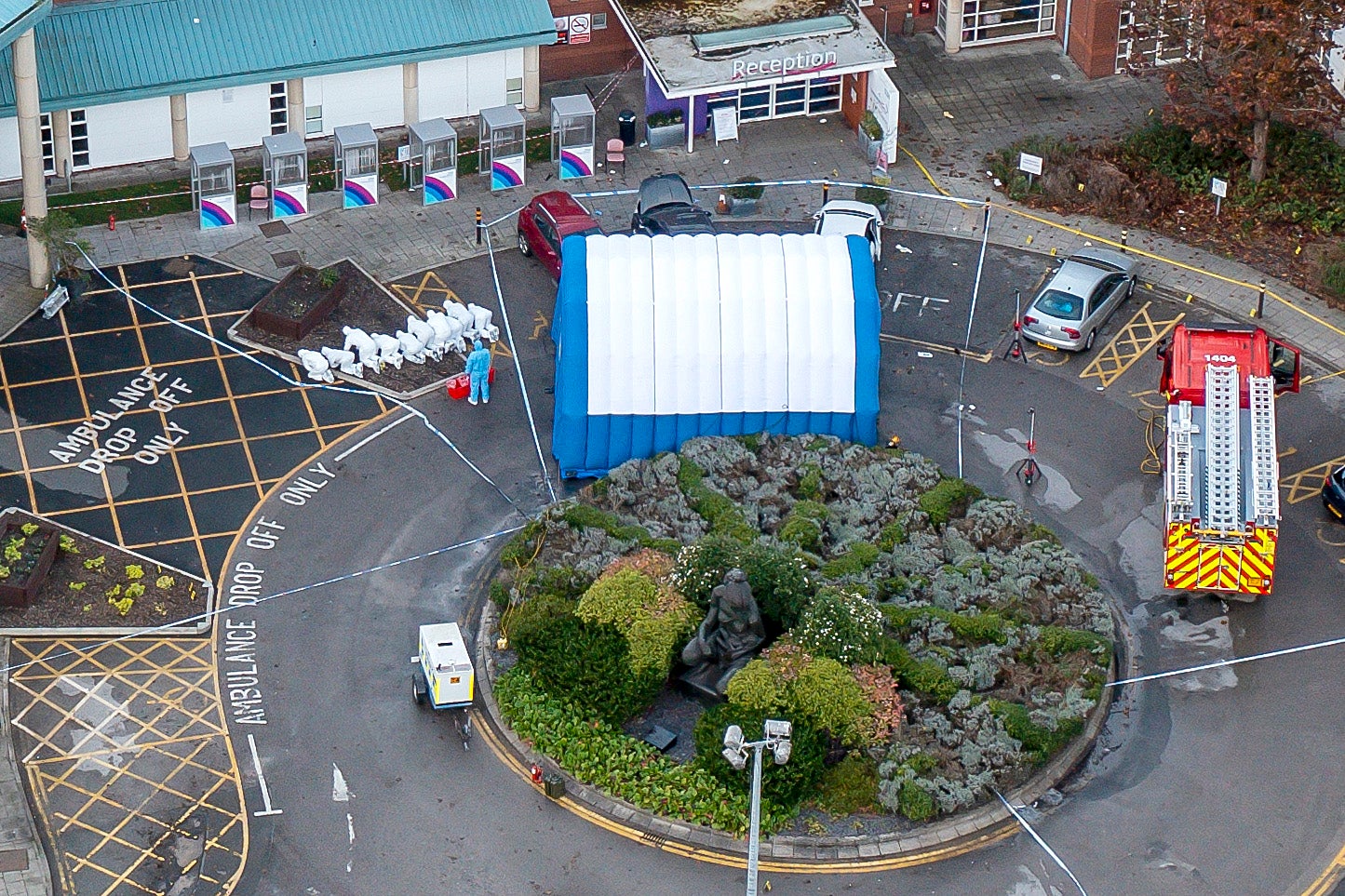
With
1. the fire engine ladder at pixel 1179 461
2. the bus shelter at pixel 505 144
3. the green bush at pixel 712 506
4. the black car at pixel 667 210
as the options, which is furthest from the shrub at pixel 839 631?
the bus shelter at pixel 505 144

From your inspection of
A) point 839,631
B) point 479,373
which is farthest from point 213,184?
point 839,631

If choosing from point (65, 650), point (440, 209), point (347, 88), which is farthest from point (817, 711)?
point (347, 88)

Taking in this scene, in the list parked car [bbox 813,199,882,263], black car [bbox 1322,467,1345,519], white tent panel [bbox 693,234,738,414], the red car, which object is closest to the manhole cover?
the red car

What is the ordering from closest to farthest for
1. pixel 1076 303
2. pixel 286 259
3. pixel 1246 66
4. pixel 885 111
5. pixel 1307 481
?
pixel 1307 481
pixel 1076 303
pixel 1246 66
pixel 286 259
pixel 885 111

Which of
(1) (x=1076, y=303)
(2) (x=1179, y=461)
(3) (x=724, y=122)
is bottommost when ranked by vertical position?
(1) (x=1076, y=303)

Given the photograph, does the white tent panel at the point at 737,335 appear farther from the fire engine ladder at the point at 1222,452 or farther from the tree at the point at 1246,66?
the tree at the point at 1246,66

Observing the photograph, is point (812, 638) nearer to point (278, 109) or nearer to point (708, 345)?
point (708, 345)

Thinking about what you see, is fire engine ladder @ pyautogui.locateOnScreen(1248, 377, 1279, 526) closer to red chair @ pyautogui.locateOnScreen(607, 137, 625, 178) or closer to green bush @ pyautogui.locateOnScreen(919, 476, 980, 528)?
green bush @ pyautogui.locateOnScreen(919, 476, 980, 528)
